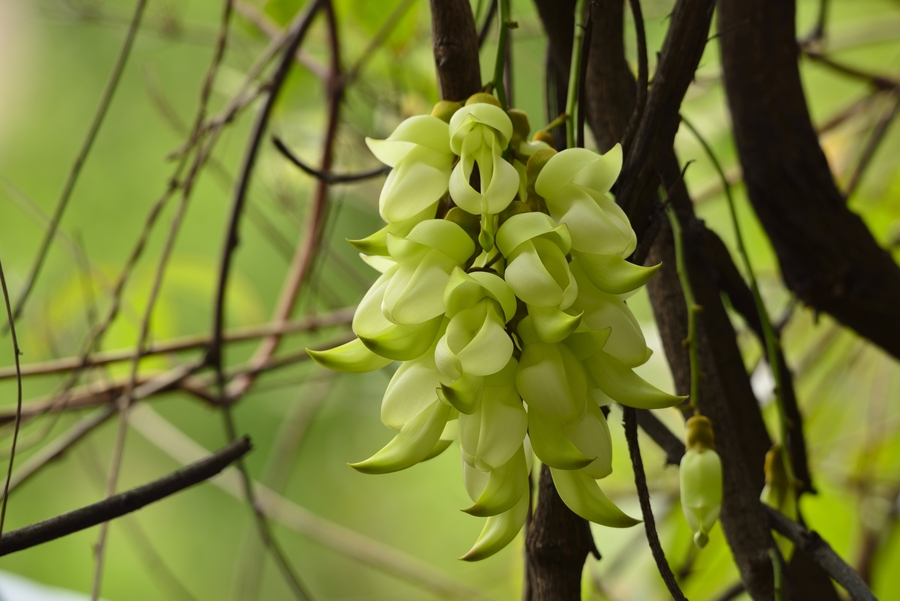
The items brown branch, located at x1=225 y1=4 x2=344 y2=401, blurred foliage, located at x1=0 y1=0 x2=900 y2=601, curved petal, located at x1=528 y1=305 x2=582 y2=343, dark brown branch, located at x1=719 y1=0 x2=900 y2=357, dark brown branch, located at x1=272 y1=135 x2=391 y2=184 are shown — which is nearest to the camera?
curved petal, located at x1=528 y1=305 x2=582 y2=343

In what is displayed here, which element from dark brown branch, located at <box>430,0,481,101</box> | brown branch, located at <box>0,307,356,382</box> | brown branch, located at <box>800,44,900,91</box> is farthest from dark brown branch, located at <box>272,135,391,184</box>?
brown branch, located at <box>800,44,900,91</box>

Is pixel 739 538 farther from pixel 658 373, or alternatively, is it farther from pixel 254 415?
pixel 254 415

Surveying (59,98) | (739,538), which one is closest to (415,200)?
(739,538)

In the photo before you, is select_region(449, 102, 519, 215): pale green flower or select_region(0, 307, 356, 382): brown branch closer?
select_region(449, 102, 519, 215): pale green flower

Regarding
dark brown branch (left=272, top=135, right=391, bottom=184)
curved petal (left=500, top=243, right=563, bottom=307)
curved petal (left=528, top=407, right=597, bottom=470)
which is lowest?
curved petal (left=528, top=407, right=597, bottom=470)

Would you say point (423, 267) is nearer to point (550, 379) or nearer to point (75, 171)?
point (550, 379)

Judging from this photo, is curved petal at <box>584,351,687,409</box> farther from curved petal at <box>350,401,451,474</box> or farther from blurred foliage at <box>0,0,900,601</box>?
blurred foliage at <box>0,0,900,601</box>

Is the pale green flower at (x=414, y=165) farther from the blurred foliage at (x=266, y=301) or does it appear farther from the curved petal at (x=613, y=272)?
the blurred foliage at (x=266, y=301)

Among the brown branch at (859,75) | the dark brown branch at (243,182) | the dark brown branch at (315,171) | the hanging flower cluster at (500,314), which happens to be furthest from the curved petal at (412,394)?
the brown branch at (859,75)

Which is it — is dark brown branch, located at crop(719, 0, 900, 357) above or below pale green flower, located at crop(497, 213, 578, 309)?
above
